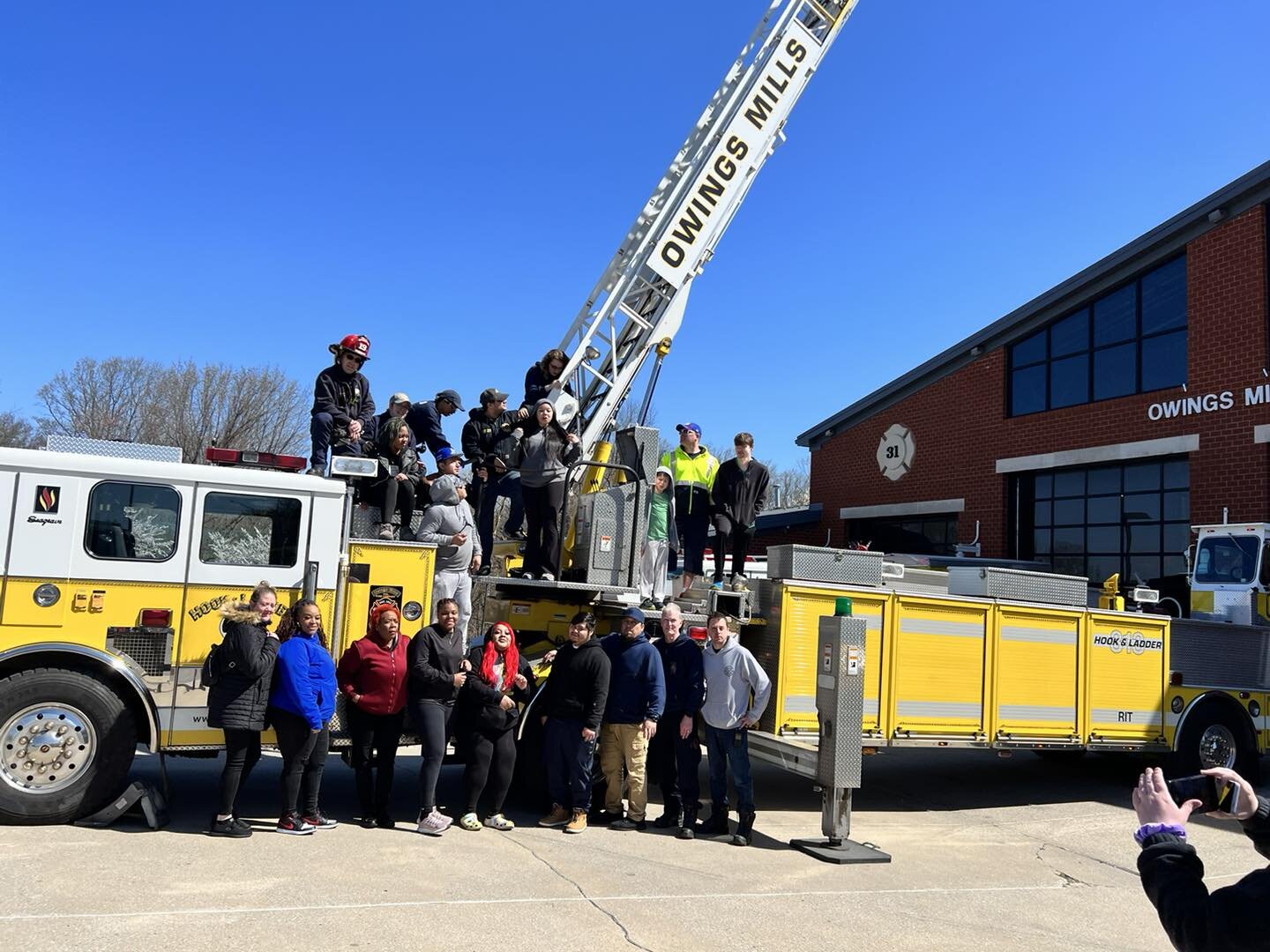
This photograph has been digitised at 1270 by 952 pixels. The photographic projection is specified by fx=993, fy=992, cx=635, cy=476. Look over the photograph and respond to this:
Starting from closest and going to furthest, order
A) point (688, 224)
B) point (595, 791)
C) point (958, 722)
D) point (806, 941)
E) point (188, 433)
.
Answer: point (806, 941) → point (595, 791) → point (958, 722) → point (688, 224) → point (188, 433)

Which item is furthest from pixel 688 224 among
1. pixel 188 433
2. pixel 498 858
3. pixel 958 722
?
pixel 188 433

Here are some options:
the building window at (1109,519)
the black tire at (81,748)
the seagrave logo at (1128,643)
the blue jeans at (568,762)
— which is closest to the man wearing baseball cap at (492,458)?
the blue jeans at (568,762)

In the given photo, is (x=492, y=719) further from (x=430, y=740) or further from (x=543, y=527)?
(x=543, y=527)

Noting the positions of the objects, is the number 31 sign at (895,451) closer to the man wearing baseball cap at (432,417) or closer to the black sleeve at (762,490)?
the black sleeve at (762,490)

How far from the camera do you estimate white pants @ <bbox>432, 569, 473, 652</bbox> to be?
7.78 m

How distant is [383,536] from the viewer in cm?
771

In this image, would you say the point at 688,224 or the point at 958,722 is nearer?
the point at 958,722

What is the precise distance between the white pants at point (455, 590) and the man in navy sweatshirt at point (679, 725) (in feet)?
A: 5.07

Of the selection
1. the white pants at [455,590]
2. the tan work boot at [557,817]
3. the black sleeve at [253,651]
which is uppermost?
the white pants at [455,590]

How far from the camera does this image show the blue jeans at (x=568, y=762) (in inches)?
295

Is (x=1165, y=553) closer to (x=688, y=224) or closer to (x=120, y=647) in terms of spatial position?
(x=688, y=224)

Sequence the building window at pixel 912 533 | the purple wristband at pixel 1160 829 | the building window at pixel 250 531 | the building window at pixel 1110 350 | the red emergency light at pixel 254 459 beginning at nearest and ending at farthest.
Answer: the purple wristband at pixel 1160 829 < the building window at pixel 250 531 < the red emergency light at pixel 254 459 < the building window at pixel 1110 350 < the building window at pixel 912 533

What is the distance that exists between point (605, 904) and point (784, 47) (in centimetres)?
→ 905

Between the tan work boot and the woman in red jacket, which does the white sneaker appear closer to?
the woman in red jacket
